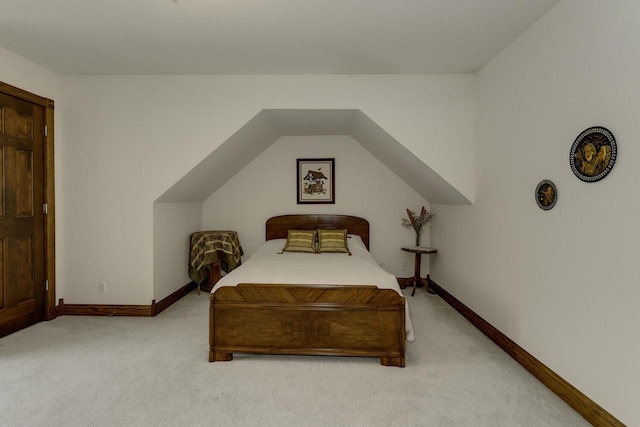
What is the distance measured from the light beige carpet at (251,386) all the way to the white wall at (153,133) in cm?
78

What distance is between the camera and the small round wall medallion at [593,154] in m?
1.72

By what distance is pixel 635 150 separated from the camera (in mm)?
1599

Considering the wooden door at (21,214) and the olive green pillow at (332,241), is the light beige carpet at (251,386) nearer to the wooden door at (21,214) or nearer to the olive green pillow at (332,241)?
the wooden door at (21,214)

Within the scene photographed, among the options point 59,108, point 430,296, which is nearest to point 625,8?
point 430,296

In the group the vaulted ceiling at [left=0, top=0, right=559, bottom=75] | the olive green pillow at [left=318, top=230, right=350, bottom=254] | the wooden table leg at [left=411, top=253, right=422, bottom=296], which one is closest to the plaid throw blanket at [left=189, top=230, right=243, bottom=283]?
the olive green pillow at [left=318, top=230, right=350, bottom=254]

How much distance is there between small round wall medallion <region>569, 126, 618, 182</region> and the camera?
1.72 meters

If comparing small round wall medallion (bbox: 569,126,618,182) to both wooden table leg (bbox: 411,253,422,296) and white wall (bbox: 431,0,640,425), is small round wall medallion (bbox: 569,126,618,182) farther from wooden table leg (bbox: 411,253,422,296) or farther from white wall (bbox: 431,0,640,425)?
wooden table leg (bbox: 411,253,422,296)

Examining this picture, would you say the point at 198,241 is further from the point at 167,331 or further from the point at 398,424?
the point at 398,424

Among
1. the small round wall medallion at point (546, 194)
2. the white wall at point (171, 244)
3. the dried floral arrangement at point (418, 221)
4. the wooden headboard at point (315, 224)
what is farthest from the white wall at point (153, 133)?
the wooden headboard at point (315, 224)

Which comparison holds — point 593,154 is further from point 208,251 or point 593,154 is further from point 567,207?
point 208,251

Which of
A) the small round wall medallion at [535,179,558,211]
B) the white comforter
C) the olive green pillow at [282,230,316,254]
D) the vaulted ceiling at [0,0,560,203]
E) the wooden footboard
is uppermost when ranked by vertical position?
the vaulted ceiling at [0,0,560,203]

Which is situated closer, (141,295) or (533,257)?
(533,257)

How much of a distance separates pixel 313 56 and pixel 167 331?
2796 millimetres

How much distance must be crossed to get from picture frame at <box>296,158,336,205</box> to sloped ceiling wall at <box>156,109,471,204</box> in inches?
16.9
